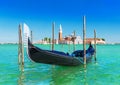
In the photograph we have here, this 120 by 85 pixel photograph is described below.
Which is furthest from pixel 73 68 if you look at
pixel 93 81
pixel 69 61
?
pixel 93 81

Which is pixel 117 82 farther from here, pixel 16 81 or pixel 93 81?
pixel 16 81

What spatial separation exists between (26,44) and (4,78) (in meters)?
1.96

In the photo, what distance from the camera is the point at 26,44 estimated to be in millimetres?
13375

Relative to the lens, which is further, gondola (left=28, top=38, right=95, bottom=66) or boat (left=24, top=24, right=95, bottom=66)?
gondola (left=28, top=38, right=95, bottom=66)

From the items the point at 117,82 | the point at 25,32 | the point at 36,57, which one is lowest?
the point at 117,82

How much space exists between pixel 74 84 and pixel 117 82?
2059 mm

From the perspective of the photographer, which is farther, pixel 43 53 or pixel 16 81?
pixel 43 53

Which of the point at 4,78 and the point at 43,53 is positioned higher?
the point at 43,53

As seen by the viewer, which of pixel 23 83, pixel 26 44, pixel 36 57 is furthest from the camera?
pixel 36 57

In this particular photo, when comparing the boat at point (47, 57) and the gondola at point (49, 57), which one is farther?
the gondola at point (49, 57)

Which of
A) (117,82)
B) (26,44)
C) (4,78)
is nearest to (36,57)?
(26,44)

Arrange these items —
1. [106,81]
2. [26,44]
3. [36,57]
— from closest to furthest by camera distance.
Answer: [106,81]
[26,44]
[36,57]

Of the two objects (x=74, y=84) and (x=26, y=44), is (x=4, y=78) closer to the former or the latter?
(x=26, y=44)

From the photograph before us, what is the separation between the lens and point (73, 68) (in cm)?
1689
